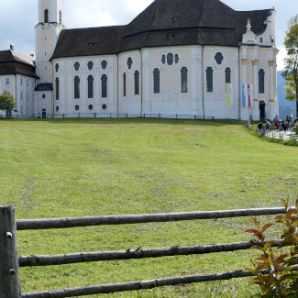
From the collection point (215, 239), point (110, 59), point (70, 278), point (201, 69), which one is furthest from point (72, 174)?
point (110, 59)

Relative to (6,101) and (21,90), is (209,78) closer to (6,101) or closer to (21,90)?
(6,101)

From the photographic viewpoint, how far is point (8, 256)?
18.5 ft

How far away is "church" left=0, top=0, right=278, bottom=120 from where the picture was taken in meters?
76.2

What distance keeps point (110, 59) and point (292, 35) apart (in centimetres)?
2557

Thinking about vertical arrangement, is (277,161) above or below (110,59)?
below

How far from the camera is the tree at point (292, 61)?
3009 inches

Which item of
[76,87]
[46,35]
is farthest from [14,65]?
[76,87]

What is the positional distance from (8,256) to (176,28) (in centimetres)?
7432

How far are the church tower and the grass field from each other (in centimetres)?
5534

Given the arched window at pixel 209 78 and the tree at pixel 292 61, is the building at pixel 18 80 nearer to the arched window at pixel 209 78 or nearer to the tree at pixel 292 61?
the arched window at pixel 209 78

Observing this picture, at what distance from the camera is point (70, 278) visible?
8.76 m

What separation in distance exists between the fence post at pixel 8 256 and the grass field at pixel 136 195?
2.19 m

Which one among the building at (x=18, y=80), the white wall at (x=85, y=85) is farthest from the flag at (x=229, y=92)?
the building at (x=18, y=80)

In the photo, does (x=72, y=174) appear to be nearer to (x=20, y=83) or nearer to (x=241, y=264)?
(x=241, y=264)
